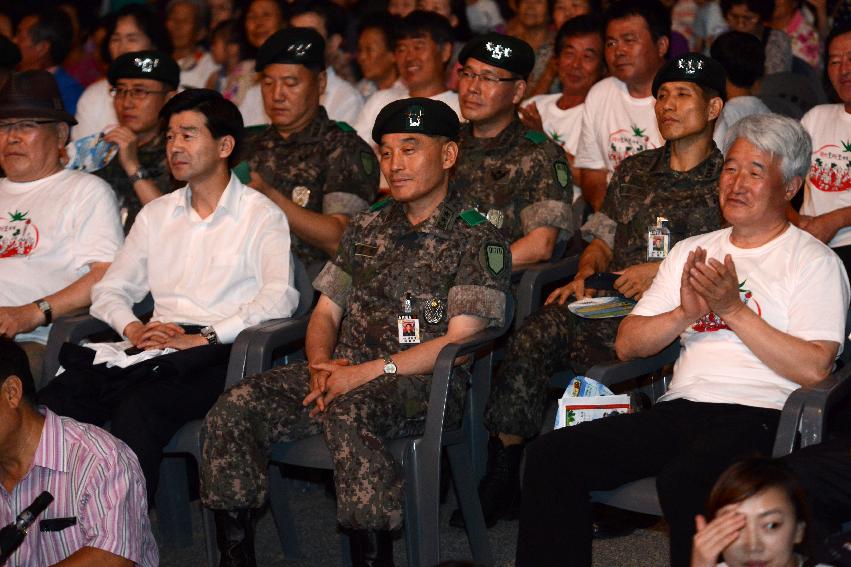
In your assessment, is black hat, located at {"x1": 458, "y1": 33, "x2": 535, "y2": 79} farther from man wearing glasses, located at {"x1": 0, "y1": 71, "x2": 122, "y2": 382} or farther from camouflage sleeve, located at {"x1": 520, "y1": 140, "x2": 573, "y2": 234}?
man wearing glasses, located at {"x1": 0, "y1": 71, "x2": 122, "y2": 382}

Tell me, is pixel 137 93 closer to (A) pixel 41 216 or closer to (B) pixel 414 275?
(A) pixel 41 216

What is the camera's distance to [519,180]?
15.2ft

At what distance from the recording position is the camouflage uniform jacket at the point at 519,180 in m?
4.55

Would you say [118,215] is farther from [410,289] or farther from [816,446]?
[816,446]

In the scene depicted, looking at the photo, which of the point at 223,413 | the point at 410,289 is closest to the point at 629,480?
the point at 410,289

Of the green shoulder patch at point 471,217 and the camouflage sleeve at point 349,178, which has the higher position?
the camouflage sleeve at point 349,178

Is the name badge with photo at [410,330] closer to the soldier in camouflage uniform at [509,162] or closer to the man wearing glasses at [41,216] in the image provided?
the soldier in camouflage uniform at [509,162]

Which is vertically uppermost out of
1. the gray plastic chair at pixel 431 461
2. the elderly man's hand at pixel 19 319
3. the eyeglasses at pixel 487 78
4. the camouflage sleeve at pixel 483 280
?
the eyeglasses at pixel 487 78

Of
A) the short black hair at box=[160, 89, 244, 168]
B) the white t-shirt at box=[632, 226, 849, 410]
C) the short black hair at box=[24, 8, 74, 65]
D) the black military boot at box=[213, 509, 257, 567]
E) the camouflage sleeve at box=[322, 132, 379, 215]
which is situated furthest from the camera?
the short black hair at box=[24, 8, 74, 65]

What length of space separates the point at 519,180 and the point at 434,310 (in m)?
1.02

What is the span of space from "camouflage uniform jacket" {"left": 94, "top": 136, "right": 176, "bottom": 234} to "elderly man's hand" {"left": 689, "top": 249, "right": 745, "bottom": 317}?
8.56 feet

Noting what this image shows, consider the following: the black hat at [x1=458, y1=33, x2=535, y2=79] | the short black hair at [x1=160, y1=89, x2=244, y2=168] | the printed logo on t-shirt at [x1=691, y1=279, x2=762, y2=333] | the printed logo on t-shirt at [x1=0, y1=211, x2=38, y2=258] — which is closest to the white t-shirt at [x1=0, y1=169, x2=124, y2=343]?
the printed logo on t-shirt at [x1=0, y1=211, x2=38, y2=258]

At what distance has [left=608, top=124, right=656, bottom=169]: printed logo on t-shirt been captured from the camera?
507 cm

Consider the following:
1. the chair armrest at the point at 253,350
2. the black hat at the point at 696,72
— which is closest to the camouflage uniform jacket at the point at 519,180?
the black hat at the point at 696,72
